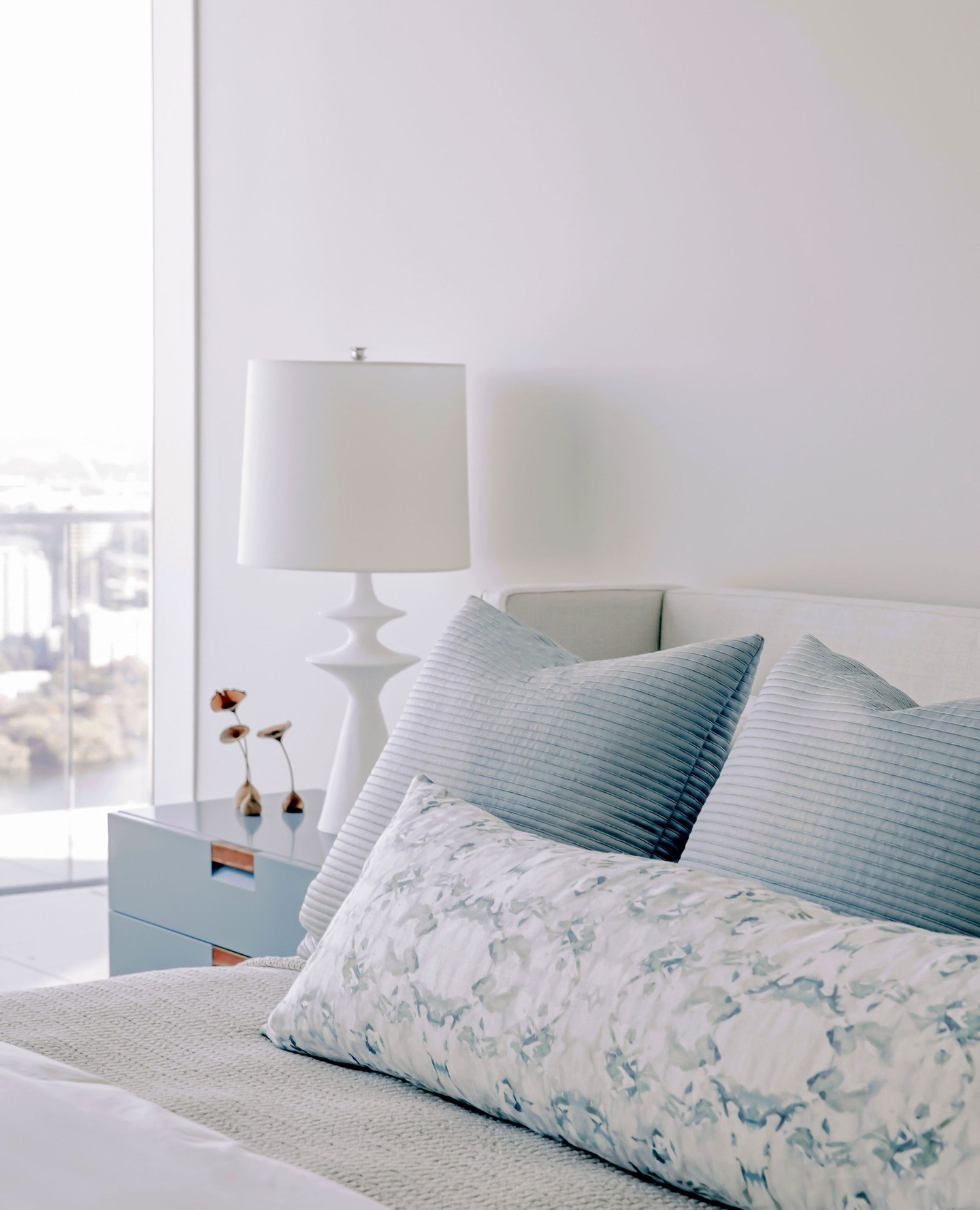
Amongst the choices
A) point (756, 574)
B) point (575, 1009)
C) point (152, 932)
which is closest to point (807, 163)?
point (756, 574)

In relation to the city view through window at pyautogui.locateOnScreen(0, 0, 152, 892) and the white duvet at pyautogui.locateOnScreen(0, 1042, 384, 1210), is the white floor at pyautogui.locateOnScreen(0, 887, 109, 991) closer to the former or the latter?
the city view through window at pyautogui.locateOnScreen(0, 0, 152, 892)

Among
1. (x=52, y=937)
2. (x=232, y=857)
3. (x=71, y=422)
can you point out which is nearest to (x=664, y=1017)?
(x=232, y=857)

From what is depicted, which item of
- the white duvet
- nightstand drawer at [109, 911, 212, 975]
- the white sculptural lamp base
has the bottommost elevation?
nightstand drawer at [109, 911, 212, 975]

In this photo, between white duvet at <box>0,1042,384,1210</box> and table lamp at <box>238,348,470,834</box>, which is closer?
white duvet at <box>0,1042,384,1210</box>

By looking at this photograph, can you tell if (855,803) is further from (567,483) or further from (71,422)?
(71,422)

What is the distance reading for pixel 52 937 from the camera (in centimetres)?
360

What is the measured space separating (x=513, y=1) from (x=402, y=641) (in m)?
1.20

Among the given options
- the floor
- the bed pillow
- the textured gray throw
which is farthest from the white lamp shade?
the floor

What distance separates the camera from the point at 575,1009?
3.63 ft

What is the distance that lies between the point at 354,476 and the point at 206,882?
0.70 meters

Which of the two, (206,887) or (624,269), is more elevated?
(624,269)

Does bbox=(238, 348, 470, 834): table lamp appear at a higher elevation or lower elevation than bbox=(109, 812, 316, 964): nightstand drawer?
higher

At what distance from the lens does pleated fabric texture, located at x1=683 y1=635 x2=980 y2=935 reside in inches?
46.9

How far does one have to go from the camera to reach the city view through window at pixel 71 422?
13.1 ft
